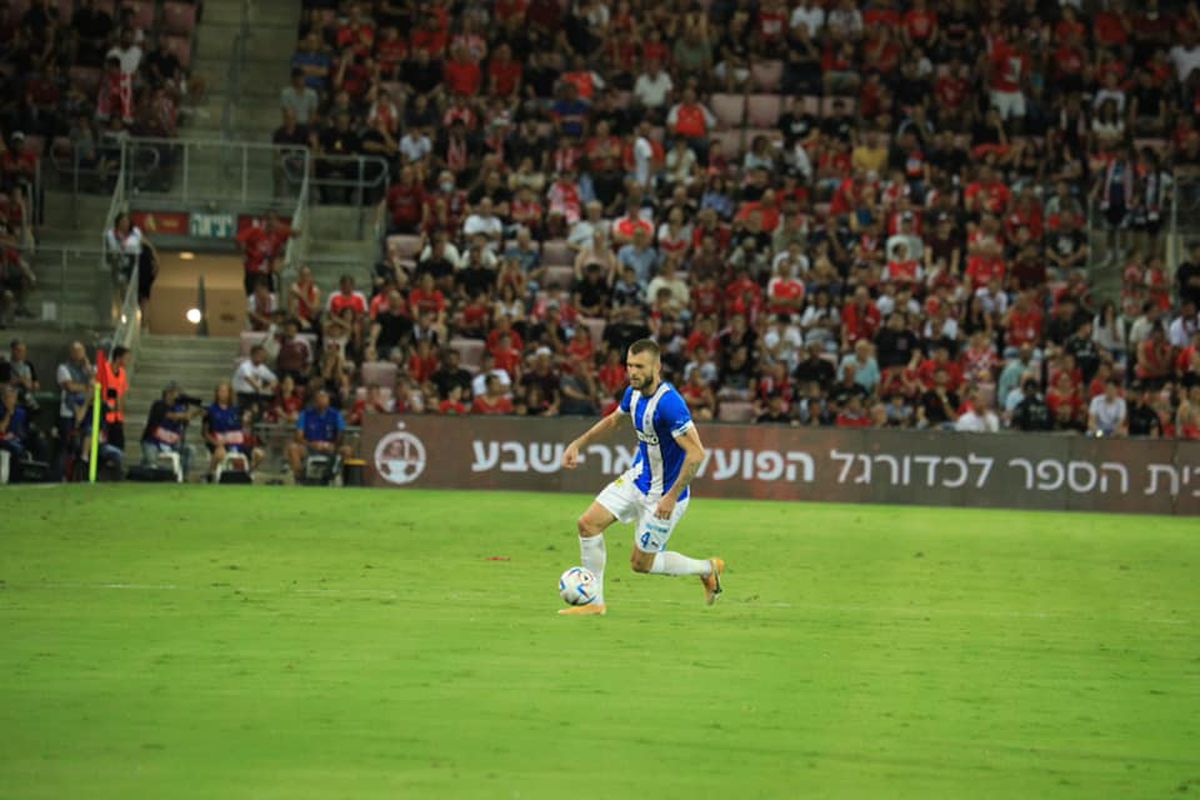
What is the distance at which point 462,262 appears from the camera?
30.3m

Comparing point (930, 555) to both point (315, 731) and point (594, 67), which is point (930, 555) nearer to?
point (315, 731)

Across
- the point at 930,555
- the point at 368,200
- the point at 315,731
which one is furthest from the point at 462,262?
the point at 315,731

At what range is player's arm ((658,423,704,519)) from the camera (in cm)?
1229

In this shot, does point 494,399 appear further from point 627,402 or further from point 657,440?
point 657,440

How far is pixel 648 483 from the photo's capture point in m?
12.7

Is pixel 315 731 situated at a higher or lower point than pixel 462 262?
lower

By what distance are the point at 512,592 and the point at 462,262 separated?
16954 mm

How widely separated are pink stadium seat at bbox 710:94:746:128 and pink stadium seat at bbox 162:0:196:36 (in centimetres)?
1040

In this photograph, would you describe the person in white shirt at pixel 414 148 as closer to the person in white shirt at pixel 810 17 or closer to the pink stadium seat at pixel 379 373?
the pink stadium seat at pixel 379 373

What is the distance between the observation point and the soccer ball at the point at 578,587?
12523mm

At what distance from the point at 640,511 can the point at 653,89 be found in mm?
22310

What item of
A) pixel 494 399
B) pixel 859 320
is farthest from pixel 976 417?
pixel 494 399

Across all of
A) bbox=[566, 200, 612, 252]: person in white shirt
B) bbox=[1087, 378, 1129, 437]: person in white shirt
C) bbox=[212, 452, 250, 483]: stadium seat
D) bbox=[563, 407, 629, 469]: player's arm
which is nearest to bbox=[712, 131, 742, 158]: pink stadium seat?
bbox=[566, 200, 612, 252]: person in white shirt

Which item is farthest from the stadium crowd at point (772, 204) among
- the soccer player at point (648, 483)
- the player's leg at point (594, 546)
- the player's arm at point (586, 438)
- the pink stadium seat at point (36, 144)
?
the player's leg at point (594, 546)
